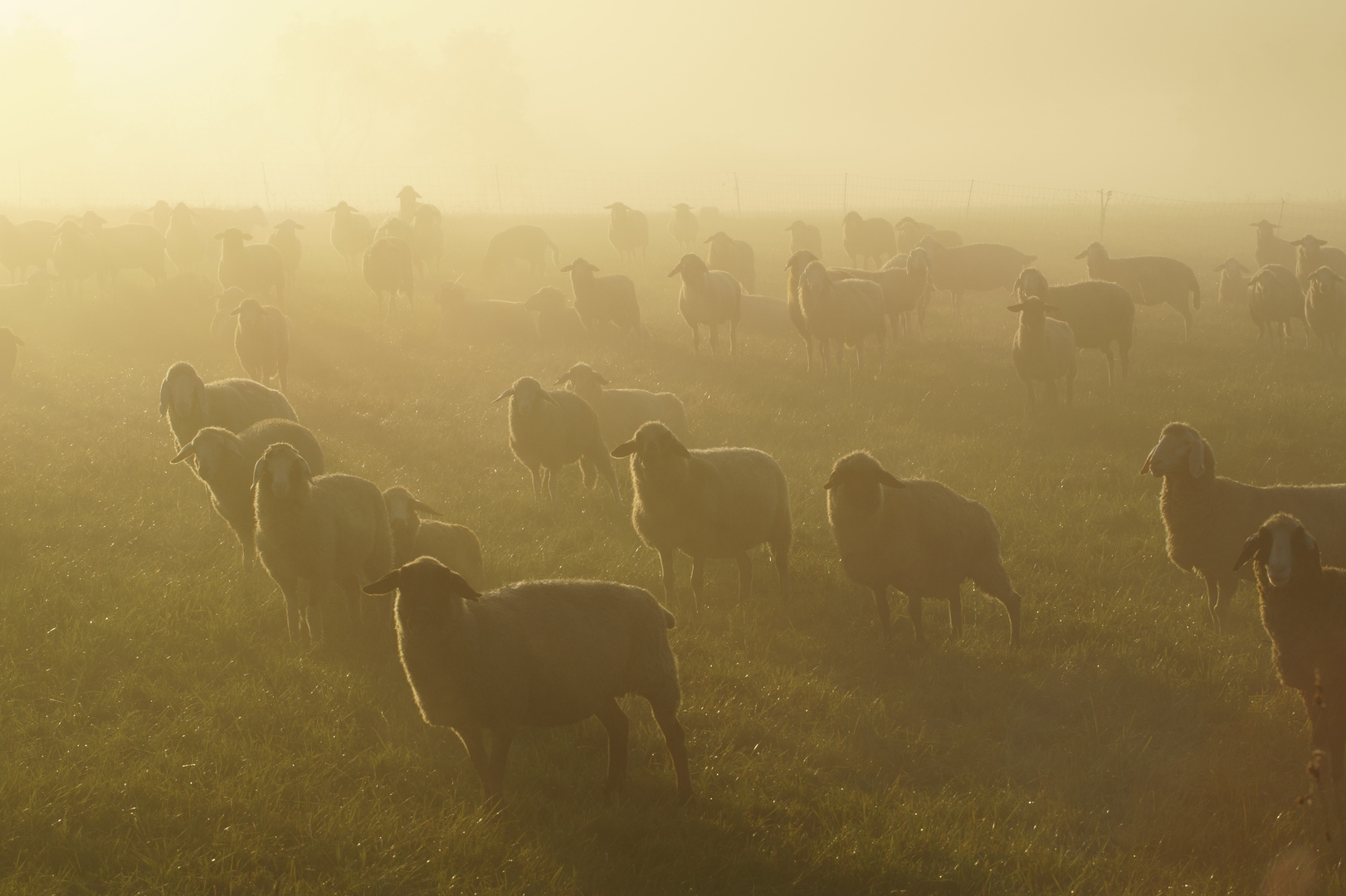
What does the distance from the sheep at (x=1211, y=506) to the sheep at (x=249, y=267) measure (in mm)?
16936

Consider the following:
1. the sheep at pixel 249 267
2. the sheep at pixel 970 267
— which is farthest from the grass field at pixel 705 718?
the sheep at pixel 970 267

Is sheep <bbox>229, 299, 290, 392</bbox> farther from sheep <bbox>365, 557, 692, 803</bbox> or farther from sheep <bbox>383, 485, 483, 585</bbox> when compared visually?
sheep <bbox>365, 557, 692, 803</bbox>

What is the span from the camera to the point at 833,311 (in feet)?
52.0

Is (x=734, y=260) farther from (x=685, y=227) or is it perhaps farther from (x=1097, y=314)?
(x=1097, y=314)

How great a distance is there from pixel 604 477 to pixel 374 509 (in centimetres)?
390

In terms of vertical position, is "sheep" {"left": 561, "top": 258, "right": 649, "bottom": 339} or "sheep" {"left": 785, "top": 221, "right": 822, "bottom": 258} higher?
"sheep" {"left": 785, "top": 221, "right": 822, "bottom": 258}

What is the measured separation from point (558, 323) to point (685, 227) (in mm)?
13081

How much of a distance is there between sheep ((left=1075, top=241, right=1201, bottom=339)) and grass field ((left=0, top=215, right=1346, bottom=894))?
8.09m

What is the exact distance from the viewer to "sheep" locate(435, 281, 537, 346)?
18.7 meters

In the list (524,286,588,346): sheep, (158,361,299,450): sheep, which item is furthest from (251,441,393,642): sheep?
(524,286,588,346): sheep

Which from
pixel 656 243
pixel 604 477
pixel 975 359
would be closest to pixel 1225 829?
pixel 604 477

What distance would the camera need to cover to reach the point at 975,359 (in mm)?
16547

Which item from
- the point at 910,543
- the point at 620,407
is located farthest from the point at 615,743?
the point at 620,407

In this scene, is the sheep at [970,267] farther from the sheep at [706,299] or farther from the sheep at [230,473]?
the sheep at [230,473]
